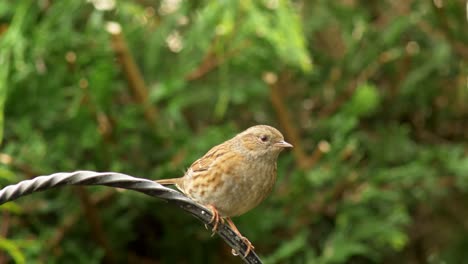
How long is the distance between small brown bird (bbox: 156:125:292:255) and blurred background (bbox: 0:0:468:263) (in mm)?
495

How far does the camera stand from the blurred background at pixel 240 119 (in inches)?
149

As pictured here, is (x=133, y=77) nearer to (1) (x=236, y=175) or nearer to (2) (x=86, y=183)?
(1) (x=236, y=175)

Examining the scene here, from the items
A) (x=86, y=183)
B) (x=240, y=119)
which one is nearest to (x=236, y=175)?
(x=86, y=183)

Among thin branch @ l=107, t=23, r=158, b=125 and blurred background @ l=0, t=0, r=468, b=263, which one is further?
thin branch @ l=107, t=23, r=158, b=125

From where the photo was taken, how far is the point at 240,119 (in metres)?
4.64

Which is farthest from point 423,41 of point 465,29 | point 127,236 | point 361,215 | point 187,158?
point 127,236

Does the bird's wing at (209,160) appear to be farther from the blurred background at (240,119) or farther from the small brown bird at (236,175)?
the blurred background at (240,119)

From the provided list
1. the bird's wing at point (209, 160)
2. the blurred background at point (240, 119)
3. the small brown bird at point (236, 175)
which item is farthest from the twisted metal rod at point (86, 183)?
the blurred background at point (240, 119)

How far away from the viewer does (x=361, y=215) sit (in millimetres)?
4215

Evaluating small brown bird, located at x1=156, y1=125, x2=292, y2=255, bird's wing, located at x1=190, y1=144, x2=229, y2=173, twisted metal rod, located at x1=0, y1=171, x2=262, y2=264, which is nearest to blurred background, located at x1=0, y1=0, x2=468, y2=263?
small brown bird, located at x1=156, y1=125, x2=292, y2=255

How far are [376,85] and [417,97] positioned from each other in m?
0.28

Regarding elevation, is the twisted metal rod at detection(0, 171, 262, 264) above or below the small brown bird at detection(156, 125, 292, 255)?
above

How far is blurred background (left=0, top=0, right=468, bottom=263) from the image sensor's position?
3.79 metres

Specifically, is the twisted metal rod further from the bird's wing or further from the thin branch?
the thin branch
